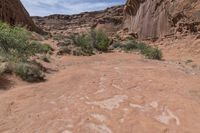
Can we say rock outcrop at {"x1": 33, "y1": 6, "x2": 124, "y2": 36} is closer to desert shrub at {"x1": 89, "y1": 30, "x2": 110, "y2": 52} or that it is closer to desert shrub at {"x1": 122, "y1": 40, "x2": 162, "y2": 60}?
desert shrub at {"x1": 122, "y1": 40, "x2": 162, "y2": 60}

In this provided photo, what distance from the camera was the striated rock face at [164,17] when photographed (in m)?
24.4

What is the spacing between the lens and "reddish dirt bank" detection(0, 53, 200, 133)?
5887mm

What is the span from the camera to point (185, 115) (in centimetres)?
669

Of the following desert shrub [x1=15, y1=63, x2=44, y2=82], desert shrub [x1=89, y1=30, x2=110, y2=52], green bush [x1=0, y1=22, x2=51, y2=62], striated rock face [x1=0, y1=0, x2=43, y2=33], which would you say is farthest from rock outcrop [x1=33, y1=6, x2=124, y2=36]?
desert shrub [x1=15, y1=63, x2=44, y2=82]

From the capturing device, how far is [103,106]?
698 centimetres

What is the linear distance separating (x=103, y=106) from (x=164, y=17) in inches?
913

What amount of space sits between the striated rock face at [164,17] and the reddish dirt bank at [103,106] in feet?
50.4

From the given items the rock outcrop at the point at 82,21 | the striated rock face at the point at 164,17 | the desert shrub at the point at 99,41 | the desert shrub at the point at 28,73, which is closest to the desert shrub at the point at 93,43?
the desert shrub at the point at 99,41

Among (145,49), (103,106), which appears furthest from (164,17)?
(103,106)

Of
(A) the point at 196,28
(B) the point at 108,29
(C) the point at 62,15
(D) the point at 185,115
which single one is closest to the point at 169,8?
(A) the point at 196,28

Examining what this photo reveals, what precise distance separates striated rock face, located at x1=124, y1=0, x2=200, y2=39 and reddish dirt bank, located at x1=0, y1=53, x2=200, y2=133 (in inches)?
605

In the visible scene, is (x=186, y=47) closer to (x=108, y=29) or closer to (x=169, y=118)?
(x=169, y=118)

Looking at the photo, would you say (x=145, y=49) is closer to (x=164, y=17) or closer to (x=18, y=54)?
(x=164, y=17)

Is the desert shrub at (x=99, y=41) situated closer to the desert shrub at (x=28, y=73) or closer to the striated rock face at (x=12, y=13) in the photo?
the striated rock face at (x=12, y=13)
